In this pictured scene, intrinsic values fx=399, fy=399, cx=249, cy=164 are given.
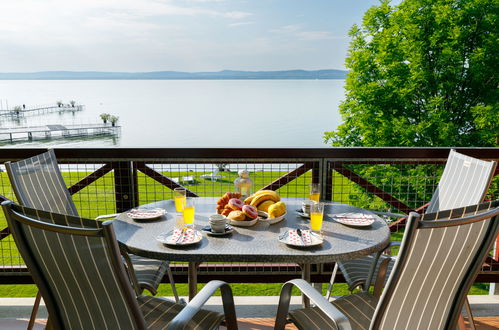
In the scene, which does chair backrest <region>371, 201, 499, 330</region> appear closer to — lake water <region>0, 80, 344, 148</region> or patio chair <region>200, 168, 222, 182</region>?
patio chair <region>200, 168, 222, 182</region>

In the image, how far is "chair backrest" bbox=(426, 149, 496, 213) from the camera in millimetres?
2051

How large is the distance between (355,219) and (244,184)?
70 cm

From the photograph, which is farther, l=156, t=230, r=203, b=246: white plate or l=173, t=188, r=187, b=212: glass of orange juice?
l=173, t=188, r=187, b=212: glass of orange juice

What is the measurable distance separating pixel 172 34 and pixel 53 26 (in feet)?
40.2

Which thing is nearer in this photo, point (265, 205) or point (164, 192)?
point (265, 205)

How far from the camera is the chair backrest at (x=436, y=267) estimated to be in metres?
1.19

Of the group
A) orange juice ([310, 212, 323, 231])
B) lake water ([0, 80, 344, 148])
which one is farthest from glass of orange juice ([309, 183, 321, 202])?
lake water ([0, 80, 344, 148])

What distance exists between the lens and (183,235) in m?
1.84

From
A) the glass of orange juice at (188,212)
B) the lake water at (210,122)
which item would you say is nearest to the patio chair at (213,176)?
the glass of orange juice at (188,212)

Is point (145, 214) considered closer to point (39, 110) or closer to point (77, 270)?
point (77, 270)

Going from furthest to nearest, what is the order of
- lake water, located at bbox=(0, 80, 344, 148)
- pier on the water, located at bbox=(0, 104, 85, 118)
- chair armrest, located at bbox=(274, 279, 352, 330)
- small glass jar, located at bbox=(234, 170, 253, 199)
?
pier on the water, located at bbox=(0, 104, 85, 118) → lake water, located at bbox=(0, 80, 344, 148) → small glass jar, located at bbox=(234, 170, 253, 199) → chair armrest, located at bbox=(274, 279, 352, 330)

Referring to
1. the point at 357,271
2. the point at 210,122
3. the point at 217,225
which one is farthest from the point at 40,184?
the point at 210,122

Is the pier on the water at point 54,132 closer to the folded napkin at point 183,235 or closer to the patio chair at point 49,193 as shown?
the patio chair at point 49,193

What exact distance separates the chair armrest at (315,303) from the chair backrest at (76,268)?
1.92 feet
